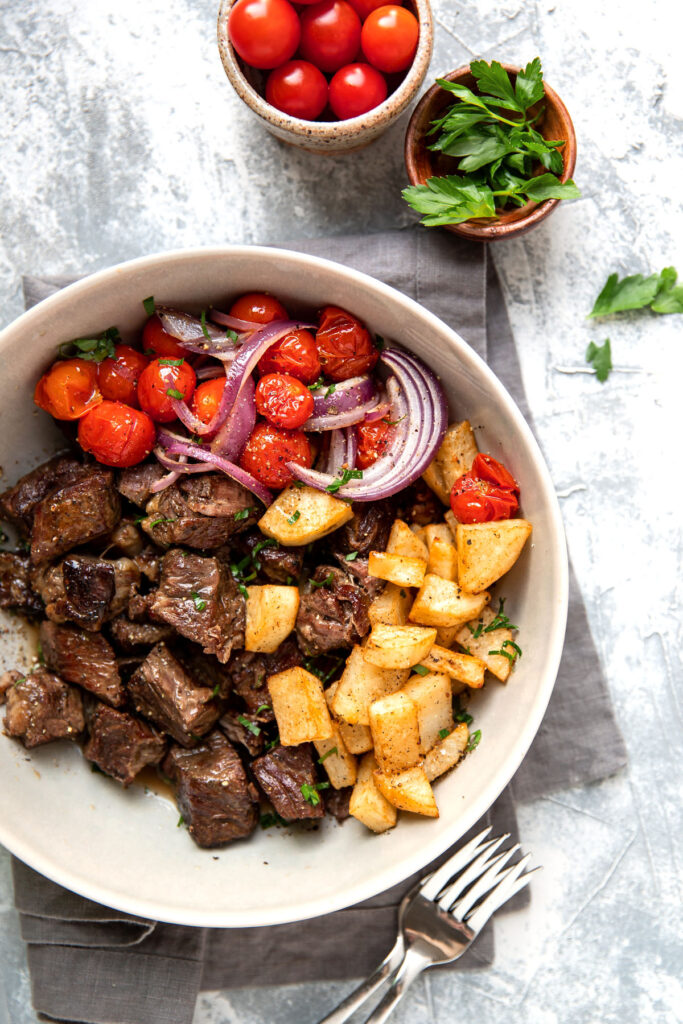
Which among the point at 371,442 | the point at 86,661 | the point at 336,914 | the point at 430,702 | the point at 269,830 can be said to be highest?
the point at 371,442

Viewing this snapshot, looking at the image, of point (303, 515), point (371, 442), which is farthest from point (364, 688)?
point (371, 442)

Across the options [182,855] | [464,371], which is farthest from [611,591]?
[182,855]

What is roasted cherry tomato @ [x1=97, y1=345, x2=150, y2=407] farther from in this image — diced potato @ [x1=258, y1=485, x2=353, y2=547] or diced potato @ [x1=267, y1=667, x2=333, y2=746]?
diced potato @ [x1=267, y1=667, x2=333, y2=746]

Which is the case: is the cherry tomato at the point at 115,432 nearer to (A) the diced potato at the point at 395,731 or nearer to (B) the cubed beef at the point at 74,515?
(B) the cubed beef at the point at 74,515

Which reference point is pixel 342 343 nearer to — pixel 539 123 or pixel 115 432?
pixel 115 432

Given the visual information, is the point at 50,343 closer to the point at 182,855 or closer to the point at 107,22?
the point at 107,22

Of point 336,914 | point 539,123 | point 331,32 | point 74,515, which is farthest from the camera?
point 336,914

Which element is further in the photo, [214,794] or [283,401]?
[214,794]
